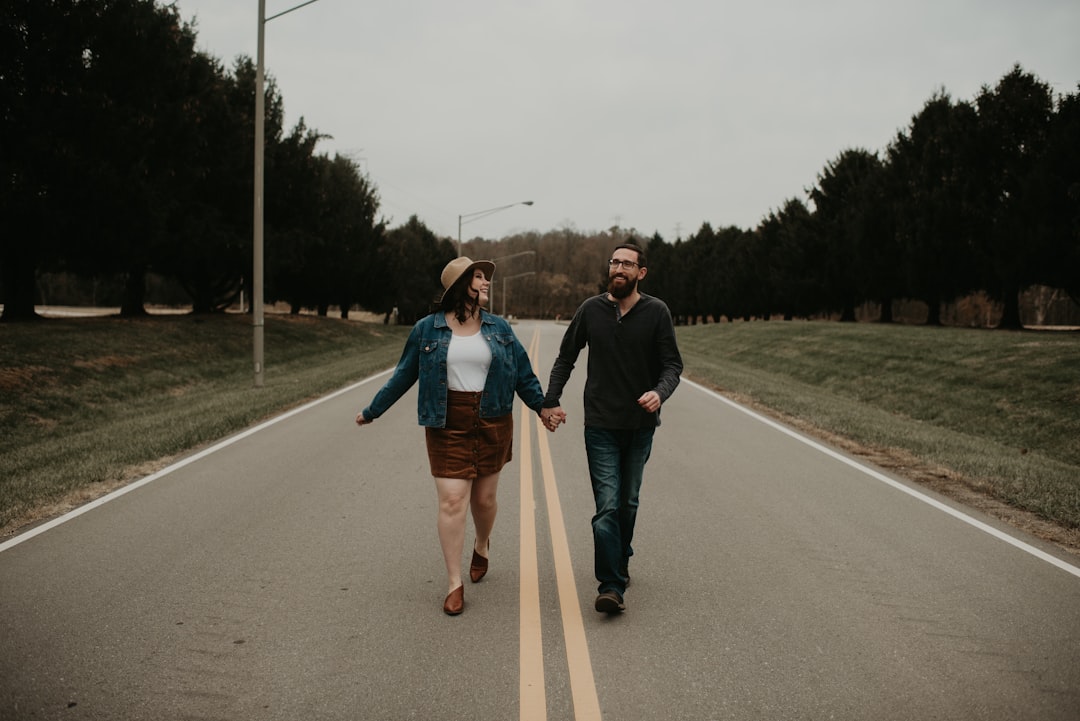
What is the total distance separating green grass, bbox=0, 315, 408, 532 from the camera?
8516 mm

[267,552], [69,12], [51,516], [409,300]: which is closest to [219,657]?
[267,552]

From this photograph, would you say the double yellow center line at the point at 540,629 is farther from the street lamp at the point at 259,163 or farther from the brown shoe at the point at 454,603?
the street lamp at the point at 259,163

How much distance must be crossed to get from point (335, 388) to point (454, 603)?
13.2 metres

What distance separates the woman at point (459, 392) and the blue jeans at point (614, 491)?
62 centimetres

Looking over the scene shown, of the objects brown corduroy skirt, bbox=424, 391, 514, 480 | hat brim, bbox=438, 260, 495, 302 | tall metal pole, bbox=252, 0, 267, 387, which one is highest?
tall metal pole, bbox=252, 0, 267, 387

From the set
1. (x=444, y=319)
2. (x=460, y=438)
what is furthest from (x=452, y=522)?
(x=444, y=319)

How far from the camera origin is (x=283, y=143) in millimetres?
33625

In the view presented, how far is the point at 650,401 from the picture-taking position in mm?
4641

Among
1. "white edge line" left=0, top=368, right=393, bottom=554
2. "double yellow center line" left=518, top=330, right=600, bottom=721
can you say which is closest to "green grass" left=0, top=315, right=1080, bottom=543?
"white edge line" left=0, top=368, right=393, bottom=554

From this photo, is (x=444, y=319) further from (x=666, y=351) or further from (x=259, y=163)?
(x=259, y=163)

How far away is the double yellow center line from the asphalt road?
0.05 ft

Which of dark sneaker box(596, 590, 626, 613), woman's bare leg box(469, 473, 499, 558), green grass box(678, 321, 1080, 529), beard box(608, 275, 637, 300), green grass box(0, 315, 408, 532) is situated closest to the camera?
dark sneaker box(596, 590, 626, 613)

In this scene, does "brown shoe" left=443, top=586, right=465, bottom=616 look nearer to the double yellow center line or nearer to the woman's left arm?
the double yellow center line

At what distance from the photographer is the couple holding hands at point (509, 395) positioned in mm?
4703
